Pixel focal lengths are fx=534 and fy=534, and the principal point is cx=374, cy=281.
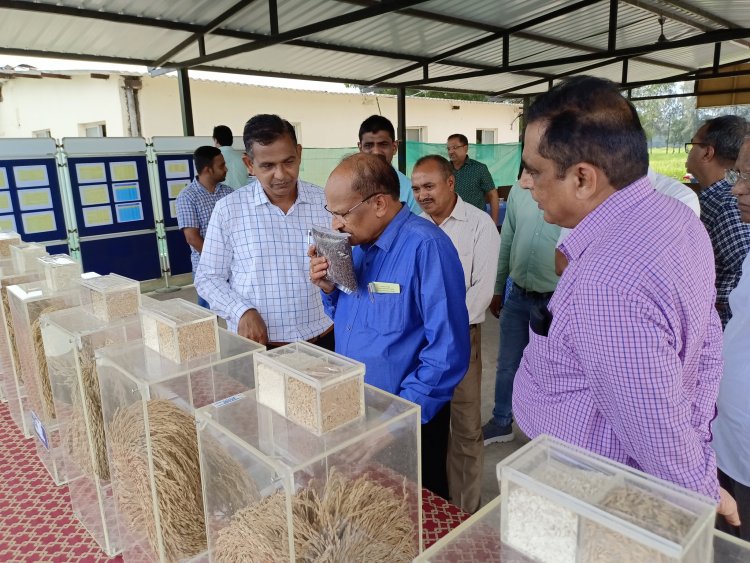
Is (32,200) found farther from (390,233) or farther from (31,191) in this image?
(390,233)

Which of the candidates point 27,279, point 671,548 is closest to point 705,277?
point 671,548

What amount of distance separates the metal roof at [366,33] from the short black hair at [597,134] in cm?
410

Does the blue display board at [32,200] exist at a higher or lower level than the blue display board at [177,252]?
higher

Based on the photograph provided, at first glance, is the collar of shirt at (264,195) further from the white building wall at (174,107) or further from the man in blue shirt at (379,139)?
the white building wall at (174,107)

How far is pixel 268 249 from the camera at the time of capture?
6.75ft

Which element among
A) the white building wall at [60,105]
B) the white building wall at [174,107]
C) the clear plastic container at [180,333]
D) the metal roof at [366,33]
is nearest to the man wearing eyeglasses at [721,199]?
the clear plastic container at [180,333]

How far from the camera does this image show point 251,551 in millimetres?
702

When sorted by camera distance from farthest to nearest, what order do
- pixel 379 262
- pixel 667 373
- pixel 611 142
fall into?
1. pixel 379 262
2. pixel 611 142
3. pixel 667 373

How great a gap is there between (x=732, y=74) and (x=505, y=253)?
937 centimetres

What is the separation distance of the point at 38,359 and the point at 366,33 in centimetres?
621

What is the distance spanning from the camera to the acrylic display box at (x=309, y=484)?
2.19ft

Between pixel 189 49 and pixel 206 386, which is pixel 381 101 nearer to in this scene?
pixel 189 49

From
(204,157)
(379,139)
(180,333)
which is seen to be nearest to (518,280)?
(379,139)

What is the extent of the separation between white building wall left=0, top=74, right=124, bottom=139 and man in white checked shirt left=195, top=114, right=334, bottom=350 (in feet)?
28.9
